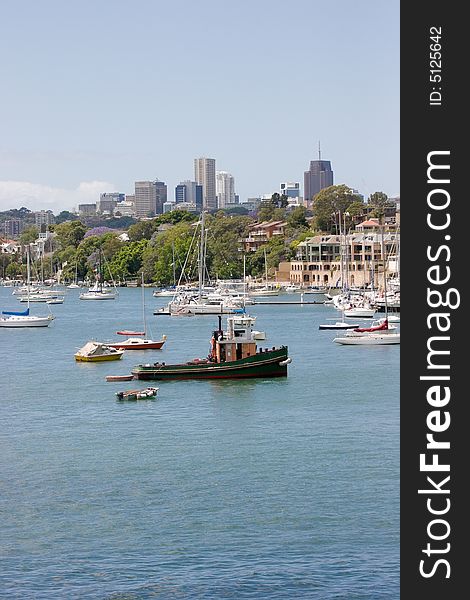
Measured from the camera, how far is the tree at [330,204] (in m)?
128

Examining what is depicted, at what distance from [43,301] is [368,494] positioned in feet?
271

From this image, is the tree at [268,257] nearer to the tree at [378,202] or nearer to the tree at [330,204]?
the tree at [330,204]

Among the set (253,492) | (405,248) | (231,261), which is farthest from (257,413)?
(231,261)

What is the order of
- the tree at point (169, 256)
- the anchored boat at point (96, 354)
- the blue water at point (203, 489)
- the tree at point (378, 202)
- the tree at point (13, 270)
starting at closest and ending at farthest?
the blue water at point (203, 489)
the anchored boat at point (96, 354)
the tree at point (169, 256)
the tree at point (378, 202)
the tree at point (13, 270)

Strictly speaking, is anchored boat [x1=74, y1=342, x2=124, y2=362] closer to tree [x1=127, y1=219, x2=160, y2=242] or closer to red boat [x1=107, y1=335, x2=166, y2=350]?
red boat [x1=107, y1=335, x2=166, y2=350]

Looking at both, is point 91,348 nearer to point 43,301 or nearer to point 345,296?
point 345,296

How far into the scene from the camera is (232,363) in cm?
3412

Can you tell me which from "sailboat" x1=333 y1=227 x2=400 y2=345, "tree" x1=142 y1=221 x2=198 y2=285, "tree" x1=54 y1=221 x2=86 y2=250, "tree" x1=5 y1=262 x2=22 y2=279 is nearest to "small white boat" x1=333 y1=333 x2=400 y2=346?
"sailboat" x1=333 y1=227 x2=400 y2=345

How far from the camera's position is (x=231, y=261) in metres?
116

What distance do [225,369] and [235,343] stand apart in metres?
0.97

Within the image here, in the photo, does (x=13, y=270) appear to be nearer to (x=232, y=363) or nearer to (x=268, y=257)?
(x=268, y=257)

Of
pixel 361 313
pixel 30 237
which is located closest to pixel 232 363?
pixel 361 313

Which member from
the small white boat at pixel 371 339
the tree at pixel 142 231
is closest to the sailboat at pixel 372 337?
the small white boat at pixel 371 339

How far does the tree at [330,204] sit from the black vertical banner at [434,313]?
4737 inches
